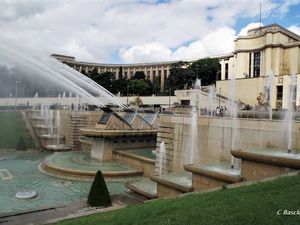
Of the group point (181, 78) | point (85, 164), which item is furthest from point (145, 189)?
point (181, 78)

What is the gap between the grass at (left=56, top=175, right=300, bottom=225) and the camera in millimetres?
6207

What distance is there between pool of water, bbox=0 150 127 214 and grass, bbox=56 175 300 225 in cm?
801

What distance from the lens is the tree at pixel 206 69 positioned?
8992 centimetres

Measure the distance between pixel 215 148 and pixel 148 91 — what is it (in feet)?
263

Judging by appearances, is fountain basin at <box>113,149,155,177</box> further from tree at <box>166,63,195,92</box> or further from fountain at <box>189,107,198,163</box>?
tree at <box>166,63,195,92</box>

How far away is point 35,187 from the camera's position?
19234mm

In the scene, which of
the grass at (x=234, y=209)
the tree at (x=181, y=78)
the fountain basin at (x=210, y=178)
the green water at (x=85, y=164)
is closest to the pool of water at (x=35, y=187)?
the green water at (x=85, y=164)

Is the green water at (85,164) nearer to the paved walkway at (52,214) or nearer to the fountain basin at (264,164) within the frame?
the paved walkway at (52,214)

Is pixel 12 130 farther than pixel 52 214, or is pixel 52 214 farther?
pixel 12 130

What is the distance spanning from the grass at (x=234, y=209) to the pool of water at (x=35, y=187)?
26.3 feet

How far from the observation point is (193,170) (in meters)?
12.3

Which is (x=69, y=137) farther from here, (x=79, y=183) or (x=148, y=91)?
(x=148, y=91)

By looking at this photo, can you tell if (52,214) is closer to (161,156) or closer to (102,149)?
(161,156)

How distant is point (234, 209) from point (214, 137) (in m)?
10.0
